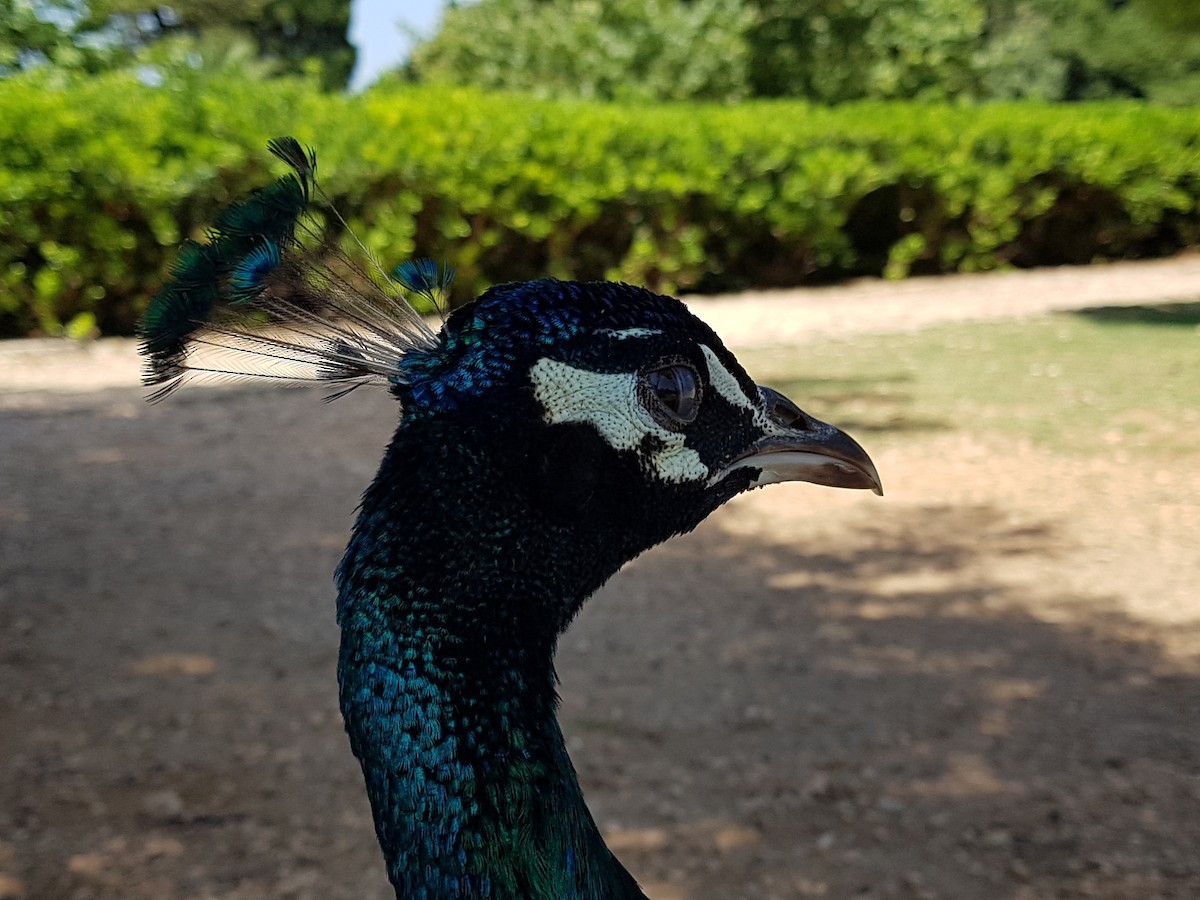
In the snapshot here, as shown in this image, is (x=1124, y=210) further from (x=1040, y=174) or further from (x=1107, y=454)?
(x=1107, y=454)

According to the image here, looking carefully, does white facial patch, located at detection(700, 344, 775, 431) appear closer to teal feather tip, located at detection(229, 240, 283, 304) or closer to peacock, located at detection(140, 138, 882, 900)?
peacock, located at detection(140, 138, 882, 900)

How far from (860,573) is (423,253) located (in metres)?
5.23

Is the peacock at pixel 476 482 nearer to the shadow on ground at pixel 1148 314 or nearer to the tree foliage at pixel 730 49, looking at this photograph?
the shadow on ground at pixel 1148 314

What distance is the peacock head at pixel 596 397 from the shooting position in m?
1.18

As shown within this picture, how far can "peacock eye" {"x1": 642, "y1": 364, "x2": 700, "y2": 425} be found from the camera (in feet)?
4.08

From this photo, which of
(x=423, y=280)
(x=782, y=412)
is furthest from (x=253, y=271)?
(x=782, y=412)

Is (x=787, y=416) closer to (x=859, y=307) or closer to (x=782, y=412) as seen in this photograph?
(x=782, y=412)

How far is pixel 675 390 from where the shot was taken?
1261mm

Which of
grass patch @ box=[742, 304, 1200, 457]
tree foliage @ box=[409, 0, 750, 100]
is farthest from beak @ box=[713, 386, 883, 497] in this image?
tree foliage @ box=[409, 0, 750, 100]

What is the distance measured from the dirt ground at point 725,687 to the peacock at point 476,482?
4.19 feet

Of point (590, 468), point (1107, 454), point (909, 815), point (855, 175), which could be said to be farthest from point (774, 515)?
point (855, 175)

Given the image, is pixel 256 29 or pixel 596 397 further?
pixel 256 29

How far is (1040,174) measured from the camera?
35.8 ft

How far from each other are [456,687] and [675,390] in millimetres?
383
